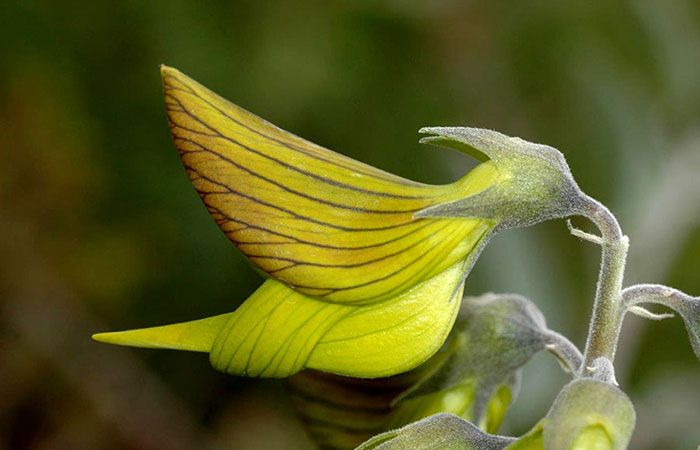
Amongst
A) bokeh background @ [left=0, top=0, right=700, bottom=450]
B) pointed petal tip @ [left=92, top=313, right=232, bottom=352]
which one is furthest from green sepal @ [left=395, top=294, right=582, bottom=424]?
bokeh background @ [left=0, top=0, right=700, bottom=450]

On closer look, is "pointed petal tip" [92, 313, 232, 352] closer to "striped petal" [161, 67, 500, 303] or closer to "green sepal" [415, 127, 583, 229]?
"striped petal" [161, 67, 500, 303]

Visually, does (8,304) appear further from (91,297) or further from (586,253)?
(586,253)

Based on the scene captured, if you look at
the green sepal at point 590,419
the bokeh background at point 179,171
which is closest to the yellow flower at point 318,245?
the green sepal at point 590,419

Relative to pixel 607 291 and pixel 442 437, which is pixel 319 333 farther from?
pixel 607 291

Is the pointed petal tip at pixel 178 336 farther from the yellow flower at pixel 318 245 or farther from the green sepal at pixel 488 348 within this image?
the green sepal at pixel 488 348

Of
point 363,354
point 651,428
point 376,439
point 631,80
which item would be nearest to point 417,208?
point 363,354

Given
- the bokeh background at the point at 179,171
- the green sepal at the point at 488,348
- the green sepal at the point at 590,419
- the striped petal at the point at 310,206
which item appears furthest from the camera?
the bokeh background at the point at 179,171

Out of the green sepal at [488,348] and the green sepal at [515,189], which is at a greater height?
the green sepal at [515,189]
